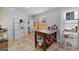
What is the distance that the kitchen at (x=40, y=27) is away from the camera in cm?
190

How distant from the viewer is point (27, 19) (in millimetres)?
1938

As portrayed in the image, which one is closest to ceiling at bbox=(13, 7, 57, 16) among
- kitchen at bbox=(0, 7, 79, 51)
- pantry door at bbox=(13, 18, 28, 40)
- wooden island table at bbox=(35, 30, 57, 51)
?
kitchen at bbox=(0, 7, 79, 51)

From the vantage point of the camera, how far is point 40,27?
195 centimetres

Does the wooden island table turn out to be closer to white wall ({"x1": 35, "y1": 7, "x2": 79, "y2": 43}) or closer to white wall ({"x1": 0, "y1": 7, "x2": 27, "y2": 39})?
white wall ({"x1": 35, "y1": 7, "x2": 79, "y2": 43})

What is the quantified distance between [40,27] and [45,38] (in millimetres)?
208

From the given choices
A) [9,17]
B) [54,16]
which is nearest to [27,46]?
[9,17]

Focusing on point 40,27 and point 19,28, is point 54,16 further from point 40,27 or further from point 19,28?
point 19,28

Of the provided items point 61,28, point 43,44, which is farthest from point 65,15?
point 43,44

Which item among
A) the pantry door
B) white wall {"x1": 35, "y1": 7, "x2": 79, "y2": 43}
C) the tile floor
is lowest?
the tile floor

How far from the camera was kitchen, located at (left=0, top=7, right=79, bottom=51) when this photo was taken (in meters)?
1.90

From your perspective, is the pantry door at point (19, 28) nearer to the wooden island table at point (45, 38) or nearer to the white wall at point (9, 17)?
the white wall at point (9, 17)
